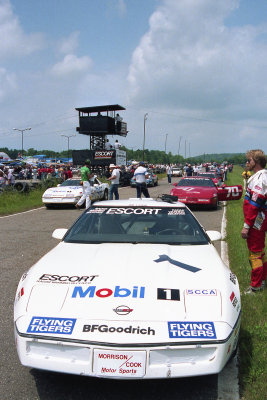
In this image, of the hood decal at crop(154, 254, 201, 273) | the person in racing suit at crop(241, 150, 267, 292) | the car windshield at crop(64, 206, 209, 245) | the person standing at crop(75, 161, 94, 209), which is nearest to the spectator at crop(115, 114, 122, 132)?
the person standing at crop(75, 161, 94, 209)

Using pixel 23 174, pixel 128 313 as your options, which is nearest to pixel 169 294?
pixel 128 313

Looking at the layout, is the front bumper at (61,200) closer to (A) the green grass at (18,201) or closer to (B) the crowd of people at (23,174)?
(A) the green grass at (18,201)

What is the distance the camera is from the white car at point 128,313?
2.52 m

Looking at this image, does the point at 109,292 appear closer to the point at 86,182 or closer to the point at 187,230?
the point at 187,230

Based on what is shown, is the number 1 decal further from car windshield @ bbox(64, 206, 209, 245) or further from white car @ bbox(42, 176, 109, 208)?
white car @ bbox(42, 176, 109, 208)

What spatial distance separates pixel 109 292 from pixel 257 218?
2.36 meters

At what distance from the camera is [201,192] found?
14492mm

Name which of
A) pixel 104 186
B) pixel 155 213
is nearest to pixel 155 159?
pixel 104 186

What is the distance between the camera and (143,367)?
250 centimetres

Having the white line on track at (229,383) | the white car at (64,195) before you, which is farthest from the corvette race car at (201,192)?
the white line on track at (229,383)

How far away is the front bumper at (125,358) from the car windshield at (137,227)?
66.8 inches

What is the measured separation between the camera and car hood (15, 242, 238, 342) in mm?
2717

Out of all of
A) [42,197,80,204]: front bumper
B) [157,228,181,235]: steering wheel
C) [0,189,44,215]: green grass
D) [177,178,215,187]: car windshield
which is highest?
[157,228,181,235]: steering wheel

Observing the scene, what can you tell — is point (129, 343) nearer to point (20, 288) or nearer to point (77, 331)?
point (77, 331)
